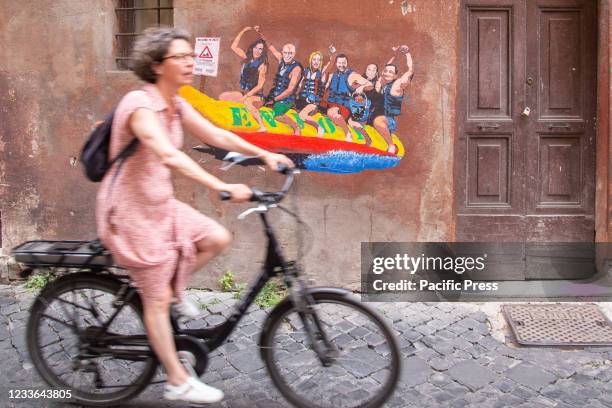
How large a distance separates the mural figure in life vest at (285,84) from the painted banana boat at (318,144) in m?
0.04

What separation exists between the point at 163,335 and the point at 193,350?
0.21 meters

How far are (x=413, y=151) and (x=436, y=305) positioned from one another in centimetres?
136

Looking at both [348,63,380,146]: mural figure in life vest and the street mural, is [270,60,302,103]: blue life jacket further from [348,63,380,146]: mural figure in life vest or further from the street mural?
[348,63,380,146]: mural figure in life vest

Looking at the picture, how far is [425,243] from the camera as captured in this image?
6.07 meters

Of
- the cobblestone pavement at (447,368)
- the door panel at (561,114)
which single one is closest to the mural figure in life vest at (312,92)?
the cobblestone pavement at (447,368)

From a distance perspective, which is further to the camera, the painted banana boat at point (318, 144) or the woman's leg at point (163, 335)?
the painted banana boat at point (318, 144)

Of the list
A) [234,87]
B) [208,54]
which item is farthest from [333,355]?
[208,54]

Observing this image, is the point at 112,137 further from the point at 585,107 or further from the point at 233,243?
the point at 585,107

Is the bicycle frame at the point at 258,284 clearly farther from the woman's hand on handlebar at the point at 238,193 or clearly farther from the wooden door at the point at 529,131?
the wooden door at the point at 529,131

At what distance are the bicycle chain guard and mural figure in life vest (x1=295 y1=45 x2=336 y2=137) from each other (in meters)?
2.96

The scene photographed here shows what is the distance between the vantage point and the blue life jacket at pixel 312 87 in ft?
19.5

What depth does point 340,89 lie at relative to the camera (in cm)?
595

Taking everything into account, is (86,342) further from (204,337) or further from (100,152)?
(100,152)

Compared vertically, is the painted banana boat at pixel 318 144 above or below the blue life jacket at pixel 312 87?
below
